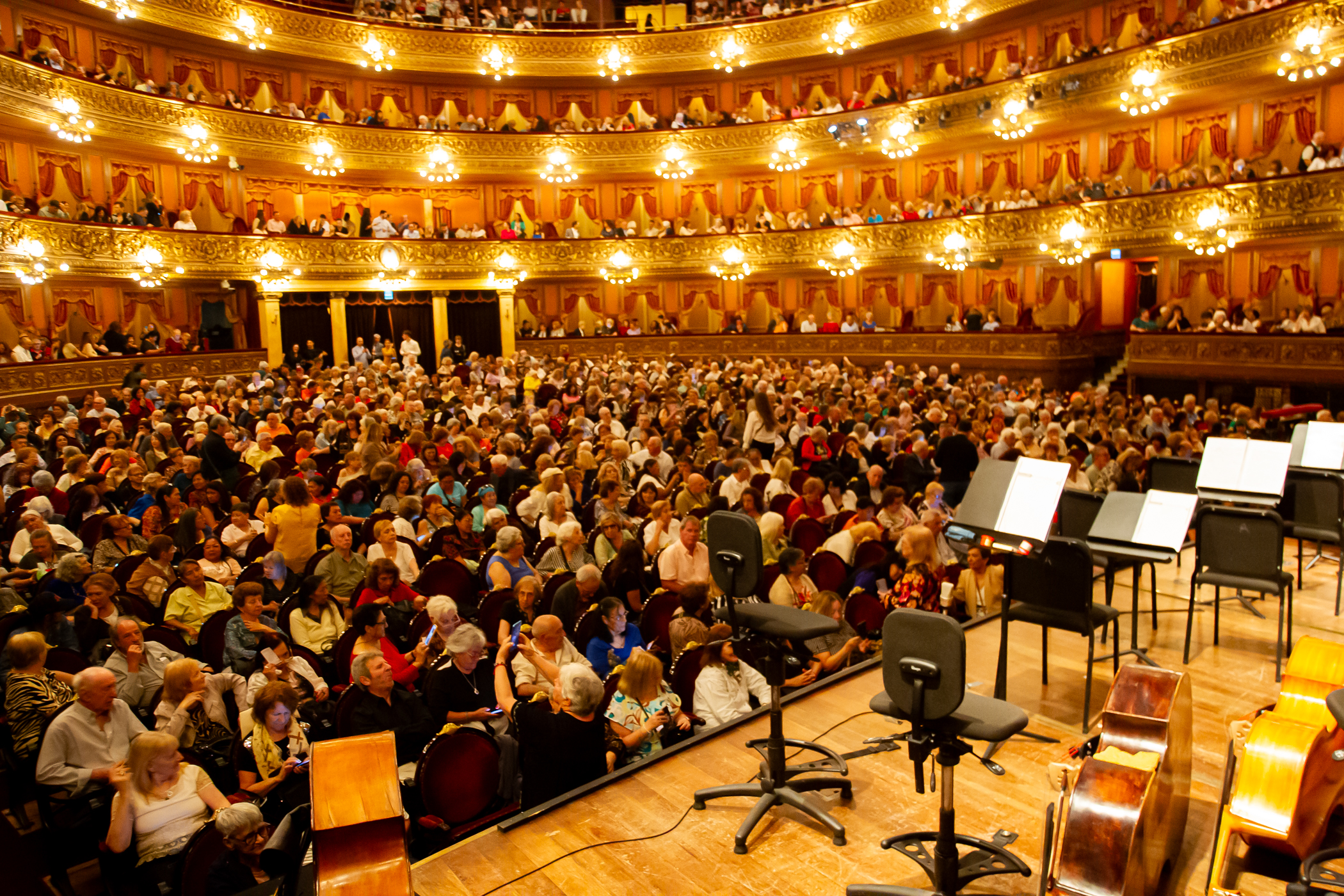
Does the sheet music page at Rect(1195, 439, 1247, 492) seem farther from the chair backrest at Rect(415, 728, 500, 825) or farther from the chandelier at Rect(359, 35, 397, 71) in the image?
the chandelier at Rect(359, 35, 397, 71)

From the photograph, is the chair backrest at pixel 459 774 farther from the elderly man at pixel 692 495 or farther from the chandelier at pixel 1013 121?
the chandelier at pixel 1013 121

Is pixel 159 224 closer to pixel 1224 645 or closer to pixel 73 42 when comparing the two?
pixel 73 42

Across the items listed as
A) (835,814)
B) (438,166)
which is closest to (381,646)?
(835,814)

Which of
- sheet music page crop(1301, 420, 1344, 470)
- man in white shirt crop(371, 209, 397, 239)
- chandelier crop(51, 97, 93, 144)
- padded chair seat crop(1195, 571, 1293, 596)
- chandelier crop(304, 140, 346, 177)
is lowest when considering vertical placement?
padded chair seat crop(1195, 571, 1293, 596)

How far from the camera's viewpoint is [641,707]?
15.5 feet

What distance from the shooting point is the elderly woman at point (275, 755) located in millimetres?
4230

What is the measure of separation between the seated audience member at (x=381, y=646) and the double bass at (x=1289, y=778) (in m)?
3.86

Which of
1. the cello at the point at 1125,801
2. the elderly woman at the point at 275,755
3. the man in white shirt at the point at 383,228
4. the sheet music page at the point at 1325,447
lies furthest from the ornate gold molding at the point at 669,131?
the elderly woman at the point at 275,755

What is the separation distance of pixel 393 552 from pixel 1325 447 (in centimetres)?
695

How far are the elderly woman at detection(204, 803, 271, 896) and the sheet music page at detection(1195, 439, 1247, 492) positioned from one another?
621 centimetres

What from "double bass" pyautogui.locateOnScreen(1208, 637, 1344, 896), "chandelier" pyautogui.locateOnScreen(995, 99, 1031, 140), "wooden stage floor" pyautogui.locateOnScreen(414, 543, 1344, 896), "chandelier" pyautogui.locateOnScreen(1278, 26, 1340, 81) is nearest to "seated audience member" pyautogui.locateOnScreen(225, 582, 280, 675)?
"wooden stage floor" pyautogui.locateOnScreen(414, 543, 1344, 896)

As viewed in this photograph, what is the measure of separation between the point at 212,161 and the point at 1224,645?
2343 cm

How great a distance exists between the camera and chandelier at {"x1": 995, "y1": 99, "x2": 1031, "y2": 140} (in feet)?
64.0

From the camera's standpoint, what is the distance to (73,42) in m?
19.7
